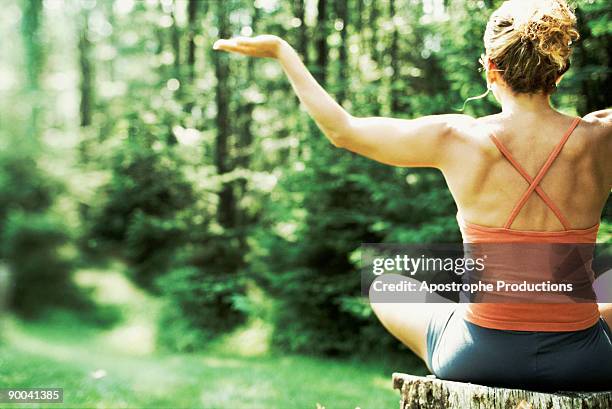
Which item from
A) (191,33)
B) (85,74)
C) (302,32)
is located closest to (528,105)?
(302,32)

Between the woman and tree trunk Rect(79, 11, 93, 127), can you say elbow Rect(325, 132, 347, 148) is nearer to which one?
the woman

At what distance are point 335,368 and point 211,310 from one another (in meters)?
3.04

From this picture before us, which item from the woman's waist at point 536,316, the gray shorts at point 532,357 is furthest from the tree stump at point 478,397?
the woman's waist at point 536,316

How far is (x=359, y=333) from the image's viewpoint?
7.15 m

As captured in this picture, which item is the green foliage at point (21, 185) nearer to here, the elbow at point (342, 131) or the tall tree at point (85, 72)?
the elbow at point (342, 131)

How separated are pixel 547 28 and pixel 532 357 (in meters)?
0.94

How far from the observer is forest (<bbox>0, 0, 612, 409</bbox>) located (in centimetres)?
516

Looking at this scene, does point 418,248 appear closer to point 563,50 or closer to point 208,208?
point 563,50

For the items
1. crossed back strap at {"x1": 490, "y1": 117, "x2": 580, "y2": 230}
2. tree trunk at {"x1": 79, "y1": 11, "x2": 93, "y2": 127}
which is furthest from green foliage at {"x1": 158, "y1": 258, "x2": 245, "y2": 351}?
tree trunk at {"x1": 79, "y1": 11, "x2": 93, "y2": 127}

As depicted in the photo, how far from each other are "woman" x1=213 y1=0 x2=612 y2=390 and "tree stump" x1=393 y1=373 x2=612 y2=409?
0.16 feet

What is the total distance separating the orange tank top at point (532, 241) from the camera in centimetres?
185

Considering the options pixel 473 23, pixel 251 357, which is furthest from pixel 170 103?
pixel 473 23

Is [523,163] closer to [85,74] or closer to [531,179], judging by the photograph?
[531,179]

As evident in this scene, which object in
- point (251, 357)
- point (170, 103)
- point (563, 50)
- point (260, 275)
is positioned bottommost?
point (251, 357)
